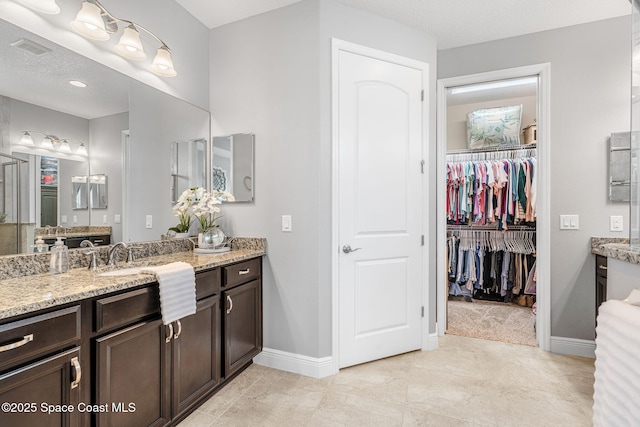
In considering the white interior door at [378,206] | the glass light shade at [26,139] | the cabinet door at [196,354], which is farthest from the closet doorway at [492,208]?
the glass light shade at [26,139]

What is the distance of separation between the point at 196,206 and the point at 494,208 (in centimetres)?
352

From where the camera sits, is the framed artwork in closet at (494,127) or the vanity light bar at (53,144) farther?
the framed artwork in closet at (494,127)

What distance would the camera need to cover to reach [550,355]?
2619 millimetres

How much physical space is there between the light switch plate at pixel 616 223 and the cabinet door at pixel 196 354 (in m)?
3.11

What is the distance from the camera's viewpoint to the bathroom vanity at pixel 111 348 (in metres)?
1.06

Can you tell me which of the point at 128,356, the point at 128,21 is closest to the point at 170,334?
the point at 128,356

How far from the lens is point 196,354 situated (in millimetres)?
A: 1818

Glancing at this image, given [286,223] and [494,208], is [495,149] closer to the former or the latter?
[494,208]

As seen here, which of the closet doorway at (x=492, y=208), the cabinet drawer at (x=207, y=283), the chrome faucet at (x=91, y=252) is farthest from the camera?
the closet doorway at (x=492, y=208)

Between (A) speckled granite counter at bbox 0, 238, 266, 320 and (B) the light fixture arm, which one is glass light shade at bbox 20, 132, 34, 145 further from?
(B) the light fixture arm

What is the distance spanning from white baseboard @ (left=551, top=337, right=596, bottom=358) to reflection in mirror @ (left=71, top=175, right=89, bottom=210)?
366 cm

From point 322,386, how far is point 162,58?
254 cm

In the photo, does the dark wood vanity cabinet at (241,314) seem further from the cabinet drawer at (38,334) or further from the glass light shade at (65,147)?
the glass light shade at (65,147)

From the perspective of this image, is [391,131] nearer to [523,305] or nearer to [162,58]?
[162,58]
